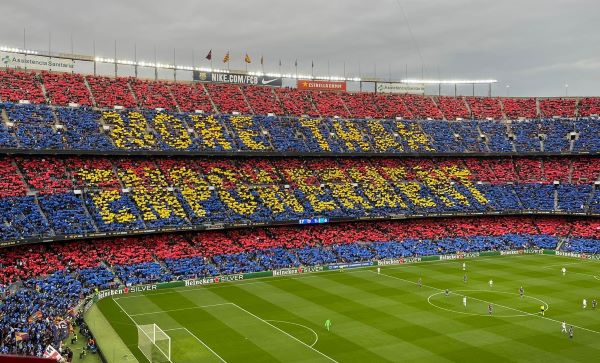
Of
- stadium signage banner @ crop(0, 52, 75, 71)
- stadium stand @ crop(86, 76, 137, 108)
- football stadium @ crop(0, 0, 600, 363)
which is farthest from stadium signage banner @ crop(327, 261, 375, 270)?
stadium signage banner @ crop(0, 52, 75, 71)

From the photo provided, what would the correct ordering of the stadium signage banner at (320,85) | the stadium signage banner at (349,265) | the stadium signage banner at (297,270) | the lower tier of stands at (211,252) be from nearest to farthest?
the lower tier of stands at (211,252) → the stadium signage banner at (297,270) → the stadium signage banner at (349,265) → the stadium signage banner at (320,85)

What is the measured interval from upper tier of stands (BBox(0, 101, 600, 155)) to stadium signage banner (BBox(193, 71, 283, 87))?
85.7 inches

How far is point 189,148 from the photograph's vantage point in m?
71.7

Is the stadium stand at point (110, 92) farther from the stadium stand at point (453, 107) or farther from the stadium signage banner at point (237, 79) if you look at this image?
the stadium stand at point (453, 107)

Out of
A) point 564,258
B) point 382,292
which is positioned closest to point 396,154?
point 564,258

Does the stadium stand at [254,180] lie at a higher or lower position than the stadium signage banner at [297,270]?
higher

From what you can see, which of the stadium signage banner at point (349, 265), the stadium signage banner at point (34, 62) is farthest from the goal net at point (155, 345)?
the stadium signage banner at point (34, 62)

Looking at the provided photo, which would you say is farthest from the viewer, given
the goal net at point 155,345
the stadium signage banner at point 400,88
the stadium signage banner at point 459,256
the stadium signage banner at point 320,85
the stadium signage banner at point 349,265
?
the stadium signage banner at point 400,88

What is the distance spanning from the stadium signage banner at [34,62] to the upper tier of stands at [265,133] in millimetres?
8335

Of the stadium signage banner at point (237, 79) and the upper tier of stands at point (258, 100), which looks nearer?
the upper tier of stands at point (258, 100)

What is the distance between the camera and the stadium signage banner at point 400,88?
338 feet

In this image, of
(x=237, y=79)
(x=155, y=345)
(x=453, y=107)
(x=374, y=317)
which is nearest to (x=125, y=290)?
(x=155, y=345)

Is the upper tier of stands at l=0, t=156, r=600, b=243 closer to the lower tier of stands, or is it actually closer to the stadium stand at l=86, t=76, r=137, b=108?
the lower tier of stands

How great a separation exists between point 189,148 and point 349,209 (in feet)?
79.2
